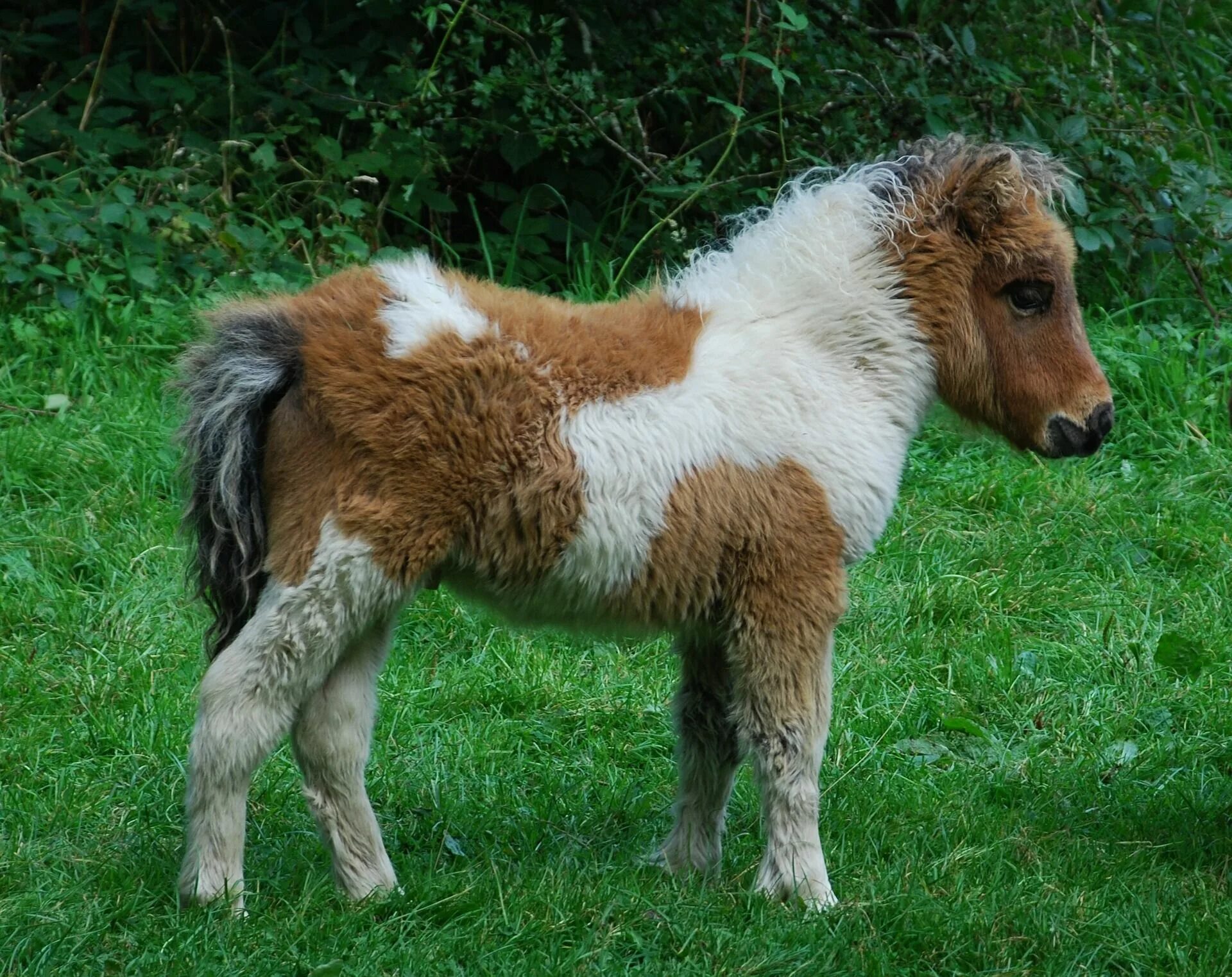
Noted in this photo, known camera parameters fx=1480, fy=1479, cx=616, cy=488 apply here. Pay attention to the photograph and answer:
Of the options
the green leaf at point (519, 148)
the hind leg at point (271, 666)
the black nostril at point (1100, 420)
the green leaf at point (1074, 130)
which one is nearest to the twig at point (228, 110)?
the green leaf at point (519, 148)

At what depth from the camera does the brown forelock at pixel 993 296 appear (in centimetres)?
422

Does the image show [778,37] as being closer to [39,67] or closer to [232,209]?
[232,209]

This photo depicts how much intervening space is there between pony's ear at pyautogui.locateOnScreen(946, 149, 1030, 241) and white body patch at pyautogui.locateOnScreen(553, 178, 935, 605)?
224 millimetres

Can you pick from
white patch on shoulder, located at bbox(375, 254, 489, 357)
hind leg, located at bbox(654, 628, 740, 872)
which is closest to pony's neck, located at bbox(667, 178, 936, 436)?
white patch on shoulder, located at bbox(375, 254, 489, 357)

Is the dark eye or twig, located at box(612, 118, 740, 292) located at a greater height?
the dark eye

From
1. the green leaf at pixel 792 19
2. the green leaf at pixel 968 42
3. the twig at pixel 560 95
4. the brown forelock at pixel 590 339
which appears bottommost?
the twig at pixel 560 95

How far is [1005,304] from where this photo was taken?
4262 mm

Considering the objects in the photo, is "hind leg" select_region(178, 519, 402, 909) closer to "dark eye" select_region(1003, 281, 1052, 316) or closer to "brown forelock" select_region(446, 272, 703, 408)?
Answer: "brown forelock" select_region(446, 272, 703, 408)

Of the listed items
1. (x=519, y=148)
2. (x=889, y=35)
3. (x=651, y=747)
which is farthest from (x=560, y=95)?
(x=651, y=747)

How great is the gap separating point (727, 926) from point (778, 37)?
4.97 metres

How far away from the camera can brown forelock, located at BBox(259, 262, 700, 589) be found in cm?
370

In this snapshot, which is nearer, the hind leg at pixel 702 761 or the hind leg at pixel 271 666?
the hind leg at pixel 271 666

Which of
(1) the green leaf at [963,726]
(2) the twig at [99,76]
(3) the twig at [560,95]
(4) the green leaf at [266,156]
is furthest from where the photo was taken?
(2) the twig at [99,76]

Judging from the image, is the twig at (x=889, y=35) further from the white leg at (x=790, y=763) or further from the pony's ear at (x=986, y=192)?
the white leg at (x=790, y=763)
